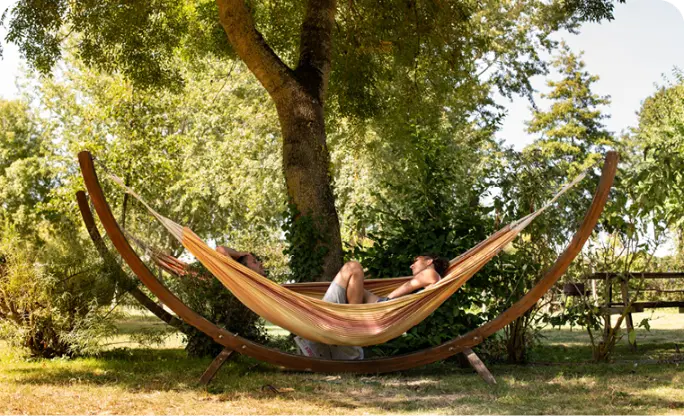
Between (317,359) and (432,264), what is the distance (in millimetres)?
1009

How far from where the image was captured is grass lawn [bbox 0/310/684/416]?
3865 millimetres

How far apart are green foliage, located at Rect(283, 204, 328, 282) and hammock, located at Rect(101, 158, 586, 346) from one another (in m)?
1.76

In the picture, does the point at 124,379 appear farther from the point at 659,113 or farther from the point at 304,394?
the point at 659,113

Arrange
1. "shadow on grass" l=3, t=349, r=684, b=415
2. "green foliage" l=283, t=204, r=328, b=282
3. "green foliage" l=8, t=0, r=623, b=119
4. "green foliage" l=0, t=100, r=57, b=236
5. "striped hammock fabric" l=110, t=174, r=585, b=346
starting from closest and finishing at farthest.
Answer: "shadow on grass" l=3, t=349, r=684, b=415, "striped hammock fabric" l=110, t=174, r=585, b=346, "green foliage" l=283, t=204, r=328, b=282, "green foliage" l=8, t=0, r=623, b=119, "green foliage" l=0, t=100, r=57, b=236

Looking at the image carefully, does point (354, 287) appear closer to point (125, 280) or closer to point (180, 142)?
point (125, 280)

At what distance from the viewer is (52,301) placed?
563cm

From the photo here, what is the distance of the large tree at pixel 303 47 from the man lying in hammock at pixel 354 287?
1131 millimetres

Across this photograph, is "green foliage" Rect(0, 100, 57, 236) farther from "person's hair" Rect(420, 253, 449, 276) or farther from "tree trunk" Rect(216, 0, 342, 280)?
"person's hair" Rect(420, 253, 449, 276)

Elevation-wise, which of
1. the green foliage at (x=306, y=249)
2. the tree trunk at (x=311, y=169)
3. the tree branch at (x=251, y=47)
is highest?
the tree branch at (x=251, y=47)

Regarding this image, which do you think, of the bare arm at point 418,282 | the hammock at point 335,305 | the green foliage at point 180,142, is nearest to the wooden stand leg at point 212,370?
the hammock at point 335,305

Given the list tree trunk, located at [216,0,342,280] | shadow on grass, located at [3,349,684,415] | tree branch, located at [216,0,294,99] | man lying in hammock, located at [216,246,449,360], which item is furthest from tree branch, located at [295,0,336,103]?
shadow on grass, located at [3,349,684,415]

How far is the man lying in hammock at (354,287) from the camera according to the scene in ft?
16.7

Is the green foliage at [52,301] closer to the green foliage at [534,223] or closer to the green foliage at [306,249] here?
the green foliage at [306,249]

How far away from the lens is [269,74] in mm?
6801
